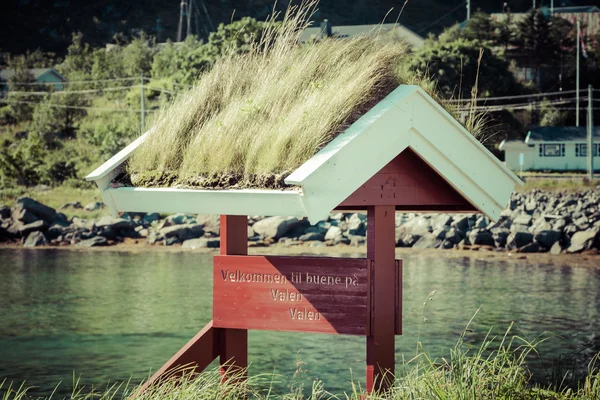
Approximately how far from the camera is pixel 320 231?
29859 millimetres

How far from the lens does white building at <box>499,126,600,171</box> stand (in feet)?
161

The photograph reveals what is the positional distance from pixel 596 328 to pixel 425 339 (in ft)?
10.3

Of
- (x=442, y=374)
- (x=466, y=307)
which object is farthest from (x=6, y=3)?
(x=442, y=374)

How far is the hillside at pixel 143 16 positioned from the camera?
108613 mm

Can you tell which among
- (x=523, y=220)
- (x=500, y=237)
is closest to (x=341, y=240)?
(x=500, y=237)

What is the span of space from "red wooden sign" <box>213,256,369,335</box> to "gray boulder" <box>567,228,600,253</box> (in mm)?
22149

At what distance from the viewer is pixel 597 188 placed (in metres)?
40.1

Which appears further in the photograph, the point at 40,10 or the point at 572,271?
the point at 40,10

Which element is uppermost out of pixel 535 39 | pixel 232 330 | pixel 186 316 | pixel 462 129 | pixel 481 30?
pixel 481 30

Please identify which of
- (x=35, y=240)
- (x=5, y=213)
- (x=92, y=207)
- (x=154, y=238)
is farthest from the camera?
(x=92, y=207)

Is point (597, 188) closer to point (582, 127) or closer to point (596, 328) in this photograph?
point (582, 127)

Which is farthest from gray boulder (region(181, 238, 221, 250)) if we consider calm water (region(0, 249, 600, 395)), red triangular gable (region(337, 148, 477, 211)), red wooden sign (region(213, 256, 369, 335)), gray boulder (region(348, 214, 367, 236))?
red triangular gable (region(337, 148, 477, 211))

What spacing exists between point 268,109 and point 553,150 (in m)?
46.2

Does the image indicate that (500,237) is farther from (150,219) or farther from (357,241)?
(150,219)
